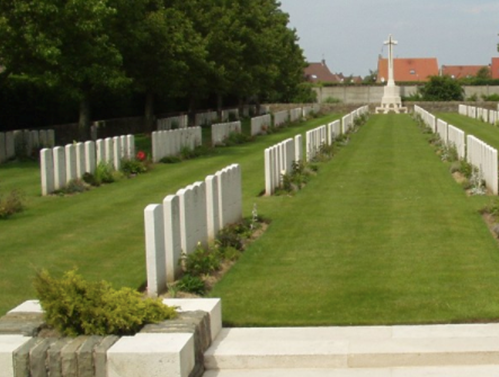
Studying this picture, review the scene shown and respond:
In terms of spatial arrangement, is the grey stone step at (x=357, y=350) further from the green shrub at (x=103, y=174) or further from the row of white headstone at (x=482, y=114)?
the row of white headstone at (x=482, y=114)

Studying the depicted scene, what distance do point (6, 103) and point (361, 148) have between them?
1155 centimetres

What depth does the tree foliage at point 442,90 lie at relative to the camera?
242 feet

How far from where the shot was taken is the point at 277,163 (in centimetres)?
1644

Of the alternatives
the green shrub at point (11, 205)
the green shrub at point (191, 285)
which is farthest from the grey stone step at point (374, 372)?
the green shrub at point (11, 205)

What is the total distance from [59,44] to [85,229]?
10.6 m

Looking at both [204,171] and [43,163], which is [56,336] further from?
[204,171]

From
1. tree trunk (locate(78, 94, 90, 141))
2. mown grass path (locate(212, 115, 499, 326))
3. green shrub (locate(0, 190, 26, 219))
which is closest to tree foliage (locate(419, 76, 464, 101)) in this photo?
tree trunk (locate(78, 94, 90, 141))

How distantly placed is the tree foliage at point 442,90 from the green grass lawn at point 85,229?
5525 centimetres

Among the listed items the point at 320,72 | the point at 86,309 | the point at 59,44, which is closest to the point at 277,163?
the point at 59,44

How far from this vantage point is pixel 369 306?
25.5ft

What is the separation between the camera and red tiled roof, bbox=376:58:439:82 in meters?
115

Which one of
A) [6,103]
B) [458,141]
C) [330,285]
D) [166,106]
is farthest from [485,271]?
[166,106]

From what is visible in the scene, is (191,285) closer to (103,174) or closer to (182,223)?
(182,223)

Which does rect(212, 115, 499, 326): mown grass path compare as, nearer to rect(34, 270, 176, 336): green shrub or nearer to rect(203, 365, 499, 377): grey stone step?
rect(203, 365, 499, 377): grey stone step
